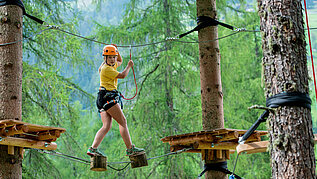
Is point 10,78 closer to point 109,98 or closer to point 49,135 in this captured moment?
point 49,135

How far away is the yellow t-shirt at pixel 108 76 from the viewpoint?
222 inches

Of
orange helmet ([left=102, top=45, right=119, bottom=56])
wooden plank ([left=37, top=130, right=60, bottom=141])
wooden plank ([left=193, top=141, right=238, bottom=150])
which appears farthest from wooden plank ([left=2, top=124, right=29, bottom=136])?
wooden plank ([left=193, top=141, right=238, bottom=150])

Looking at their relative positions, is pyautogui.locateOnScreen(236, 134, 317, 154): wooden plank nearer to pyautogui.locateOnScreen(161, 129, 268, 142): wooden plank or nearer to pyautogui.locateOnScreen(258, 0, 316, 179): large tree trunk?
pyautogui.locateOnScreen(258, 0, 316, 179): large tree trunk

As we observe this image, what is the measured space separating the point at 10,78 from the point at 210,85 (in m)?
2.68

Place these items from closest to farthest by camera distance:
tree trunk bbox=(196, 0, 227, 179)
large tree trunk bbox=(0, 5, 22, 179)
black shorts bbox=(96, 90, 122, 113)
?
large tree trunk bbox=(0, 5, 22, 179) < black shorts bbox=(96, 90, 122, 113) < tree trunk bbox=(196, 0, 227, 179)

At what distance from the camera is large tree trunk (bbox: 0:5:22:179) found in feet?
16.6

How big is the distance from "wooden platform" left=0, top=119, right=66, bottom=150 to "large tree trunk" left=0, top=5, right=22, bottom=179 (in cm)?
18

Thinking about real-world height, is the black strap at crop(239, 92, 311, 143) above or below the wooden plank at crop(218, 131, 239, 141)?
above

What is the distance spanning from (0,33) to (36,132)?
1356mm

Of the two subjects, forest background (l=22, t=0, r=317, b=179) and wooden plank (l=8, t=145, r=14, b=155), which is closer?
wooden plank (l=8, t=145, r=14, b=155)

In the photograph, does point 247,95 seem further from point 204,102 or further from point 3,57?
point 3,57

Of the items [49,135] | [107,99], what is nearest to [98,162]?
[49,135]

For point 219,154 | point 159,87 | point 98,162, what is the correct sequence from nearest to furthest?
point 98,162, point 219,154, point 159,87

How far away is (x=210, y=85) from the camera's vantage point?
5.91 metres
